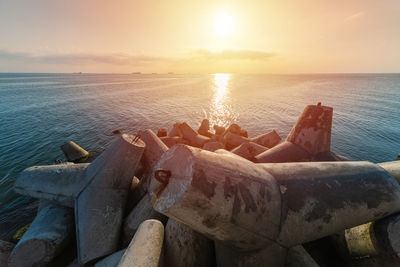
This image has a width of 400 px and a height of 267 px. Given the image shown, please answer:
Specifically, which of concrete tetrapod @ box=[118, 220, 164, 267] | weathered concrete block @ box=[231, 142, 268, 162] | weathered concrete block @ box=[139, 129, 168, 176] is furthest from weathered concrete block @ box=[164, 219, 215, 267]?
weathered concrete block @ box=[231, 142, 268, 162]

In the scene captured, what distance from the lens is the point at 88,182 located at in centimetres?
403

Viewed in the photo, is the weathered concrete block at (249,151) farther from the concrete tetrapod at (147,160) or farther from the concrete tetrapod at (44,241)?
the concrete tetrapod at (44,241)

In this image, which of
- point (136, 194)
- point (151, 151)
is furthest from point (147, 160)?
point (136, 194)

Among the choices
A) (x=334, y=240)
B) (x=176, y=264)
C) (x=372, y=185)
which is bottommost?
(x=334, y=240)

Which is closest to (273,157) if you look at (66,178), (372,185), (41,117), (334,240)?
(334,240)

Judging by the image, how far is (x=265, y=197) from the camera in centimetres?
182

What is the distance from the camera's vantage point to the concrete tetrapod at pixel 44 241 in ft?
10.6

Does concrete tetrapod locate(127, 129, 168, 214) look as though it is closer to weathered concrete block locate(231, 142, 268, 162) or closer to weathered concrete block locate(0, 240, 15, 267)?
weathered concrete block locate(0, 240, 15, 267)

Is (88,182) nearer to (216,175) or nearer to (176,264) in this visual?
(176,264)

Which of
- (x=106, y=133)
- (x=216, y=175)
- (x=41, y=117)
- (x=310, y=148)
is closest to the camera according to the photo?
(x=216, y=175)

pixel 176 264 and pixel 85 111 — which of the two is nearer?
pixel 176 264

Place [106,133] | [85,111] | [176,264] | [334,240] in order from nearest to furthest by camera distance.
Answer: [176,264] < [334,240] < [106,133] < [85,111]

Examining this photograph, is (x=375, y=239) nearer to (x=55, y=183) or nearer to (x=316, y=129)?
(x=316, y=129)

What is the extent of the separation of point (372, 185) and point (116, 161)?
4.81 meters
